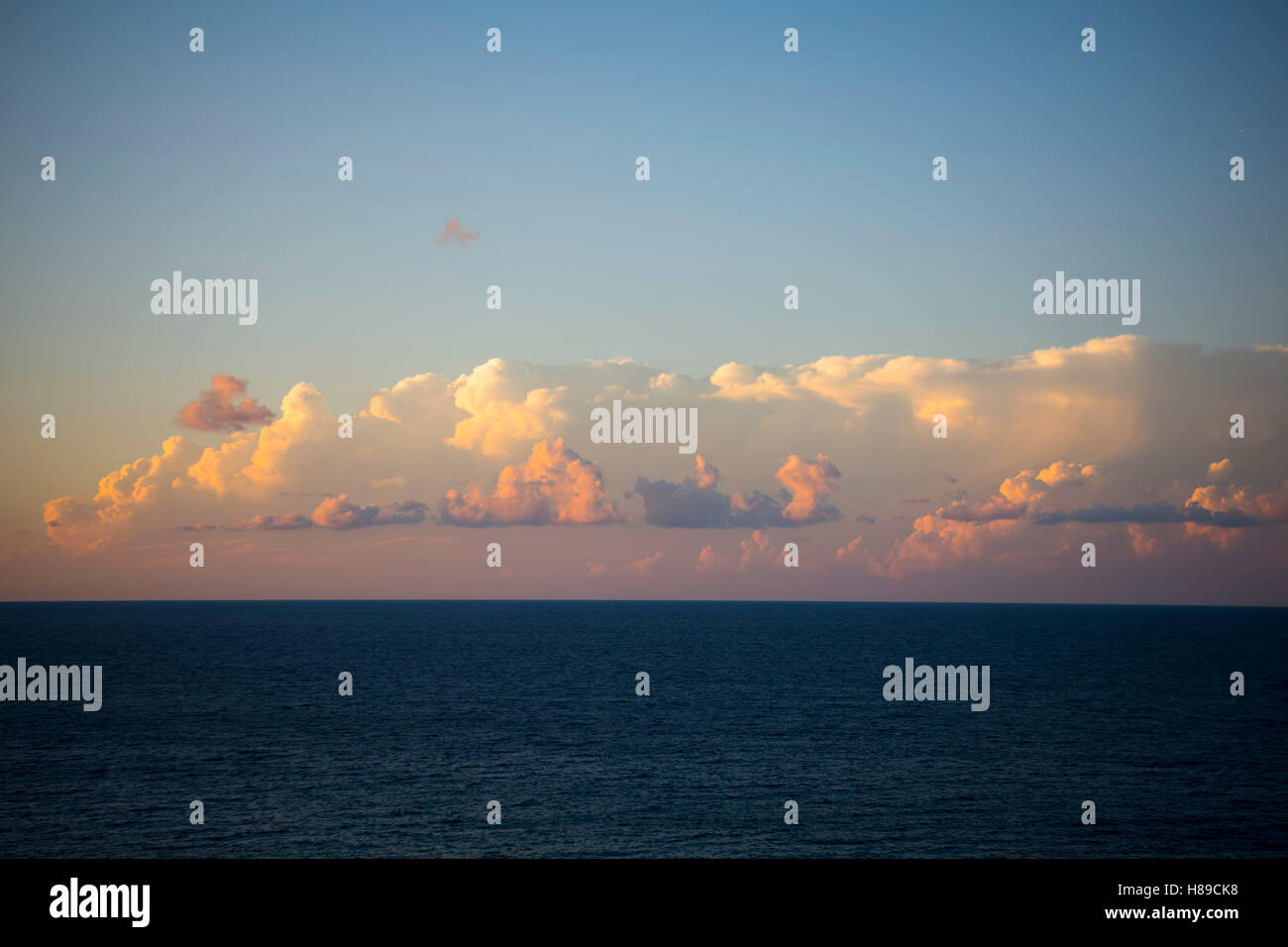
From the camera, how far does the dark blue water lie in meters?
49.9

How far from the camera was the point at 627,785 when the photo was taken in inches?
2379

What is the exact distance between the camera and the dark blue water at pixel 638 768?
164 ft

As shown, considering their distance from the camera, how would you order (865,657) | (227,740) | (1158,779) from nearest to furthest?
(1158,779), (227,740), (865,657)

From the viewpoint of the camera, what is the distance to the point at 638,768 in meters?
65.5

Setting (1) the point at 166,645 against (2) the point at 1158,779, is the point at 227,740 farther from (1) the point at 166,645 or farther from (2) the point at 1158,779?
(1) the point at 166,645

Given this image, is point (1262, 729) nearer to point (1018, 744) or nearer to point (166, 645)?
point (1018, 744)

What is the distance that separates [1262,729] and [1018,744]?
93.3 feet

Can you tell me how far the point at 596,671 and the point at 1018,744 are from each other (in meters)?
66.0

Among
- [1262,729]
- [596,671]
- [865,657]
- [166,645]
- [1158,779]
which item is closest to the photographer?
[1158,779]
